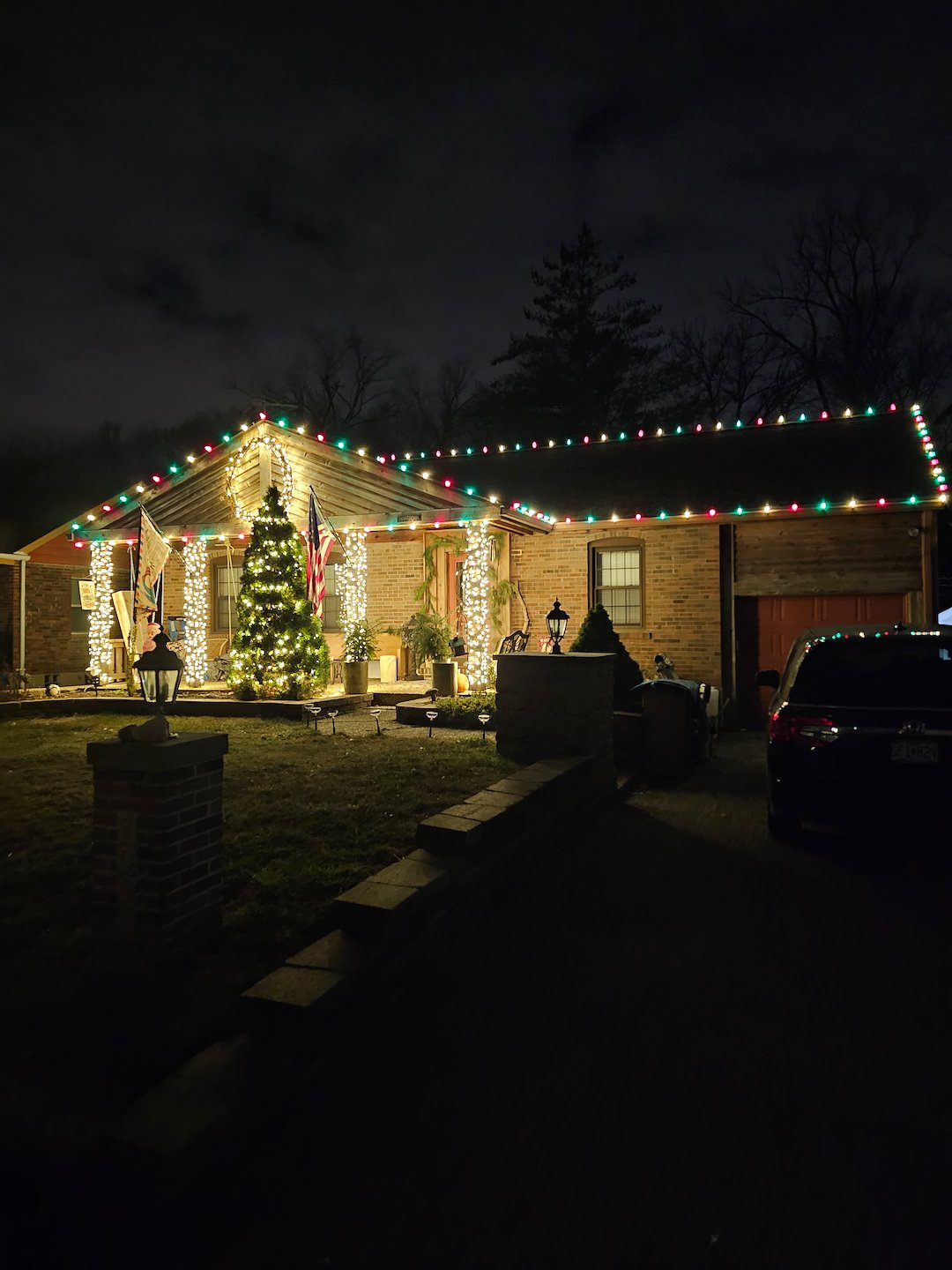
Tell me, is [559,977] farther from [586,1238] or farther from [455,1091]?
[586,1238]

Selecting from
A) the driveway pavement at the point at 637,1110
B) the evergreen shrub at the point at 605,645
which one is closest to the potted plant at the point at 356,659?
the evergreen shrub at the point at 605,645

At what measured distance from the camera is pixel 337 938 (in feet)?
12.7

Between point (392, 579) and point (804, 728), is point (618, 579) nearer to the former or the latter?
point (392, 579)

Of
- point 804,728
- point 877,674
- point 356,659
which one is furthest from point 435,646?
point 877,674

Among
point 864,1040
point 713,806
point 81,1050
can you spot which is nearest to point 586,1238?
point 864,1040

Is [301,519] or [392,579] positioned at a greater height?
[301,519]

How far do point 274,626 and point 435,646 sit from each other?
264cm

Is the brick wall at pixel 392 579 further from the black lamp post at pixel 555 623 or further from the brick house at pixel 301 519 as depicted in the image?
the black lamp post at pixel 555 623

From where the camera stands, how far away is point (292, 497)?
15.3m

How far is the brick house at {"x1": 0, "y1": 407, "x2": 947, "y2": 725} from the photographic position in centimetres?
1395

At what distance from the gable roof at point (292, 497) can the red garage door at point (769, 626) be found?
13.3 feet

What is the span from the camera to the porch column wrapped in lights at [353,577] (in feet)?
47.9

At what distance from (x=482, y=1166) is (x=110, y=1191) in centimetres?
114

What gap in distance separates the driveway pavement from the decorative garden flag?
11.3 m
